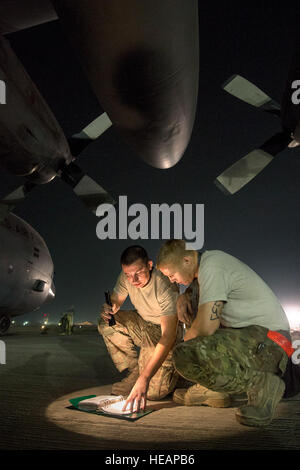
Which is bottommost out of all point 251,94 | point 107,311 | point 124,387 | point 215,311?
point 124,387

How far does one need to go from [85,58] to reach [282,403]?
2.99 meters

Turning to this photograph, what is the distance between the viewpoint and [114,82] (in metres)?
2.57

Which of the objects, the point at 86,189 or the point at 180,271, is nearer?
the point at 180,271

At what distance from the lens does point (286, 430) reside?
1897 mm

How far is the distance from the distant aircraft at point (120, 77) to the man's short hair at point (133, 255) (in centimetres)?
123

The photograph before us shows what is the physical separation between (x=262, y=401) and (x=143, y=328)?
1379 millimetres

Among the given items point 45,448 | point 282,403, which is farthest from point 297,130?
point 45,448

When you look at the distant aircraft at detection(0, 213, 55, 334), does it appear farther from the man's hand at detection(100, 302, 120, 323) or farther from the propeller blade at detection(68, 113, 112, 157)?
the man's hand at detection(100, 302, 120, 323)

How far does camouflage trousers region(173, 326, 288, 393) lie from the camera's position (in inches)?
74.3

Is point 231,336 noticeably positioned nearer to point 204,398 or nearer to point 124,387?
point 204,398

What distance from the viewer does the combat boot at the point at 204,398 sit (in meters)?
2.51

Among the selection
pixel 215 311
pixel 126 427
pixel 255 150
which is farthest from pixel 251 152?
pixel 126 427

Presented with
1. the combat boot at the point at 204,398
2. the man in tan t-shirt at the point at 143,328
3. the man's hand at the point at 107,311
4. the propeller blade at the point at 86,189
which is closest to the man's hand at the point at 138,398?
the man in tan t-shirt at the point at 143,328
